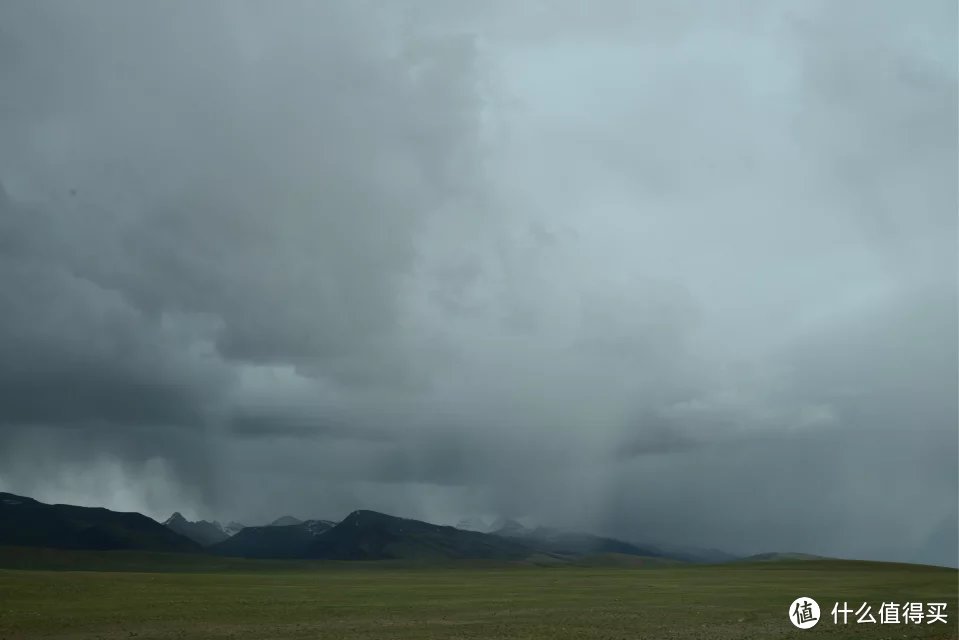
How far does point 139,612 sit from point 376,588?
5220cm

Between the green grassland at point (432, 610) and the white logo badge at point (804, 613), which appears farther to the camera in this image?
the white logo badge at point (804, 613)

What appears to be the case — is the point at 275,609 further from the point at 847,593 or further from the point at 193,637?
the point at 847,593

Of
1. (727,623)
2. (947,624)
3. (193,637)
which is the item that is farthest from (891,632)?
(193,637)

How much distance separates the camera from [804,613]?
254 ft

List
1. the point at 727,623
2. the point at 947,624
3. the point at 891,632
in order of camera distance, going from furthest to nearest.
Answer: the point at 727,623 < the point at 947,624 < the point at 891,632

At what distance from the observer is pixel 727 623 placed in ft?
236

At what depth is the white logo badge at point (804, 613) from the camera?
7012cm

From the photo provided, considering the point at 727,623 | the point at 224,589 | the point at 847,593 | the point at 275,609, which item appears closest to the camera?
the point at 727,623

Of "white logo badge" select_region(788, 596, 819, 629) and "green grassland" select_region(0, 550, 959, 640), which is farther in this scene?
"white logo badge" select_region(788, 596, 819, 629)

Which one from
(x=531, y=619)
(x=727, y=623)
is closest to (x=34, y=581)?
(x=531, y=619)

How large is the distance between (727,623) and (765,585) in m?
61.6

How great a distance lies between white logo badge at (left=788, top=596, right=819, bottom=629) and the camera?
2761 inches

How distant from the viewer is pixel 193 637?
6391 cm

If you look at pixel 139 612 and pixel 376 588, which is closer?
pixel 139 612
